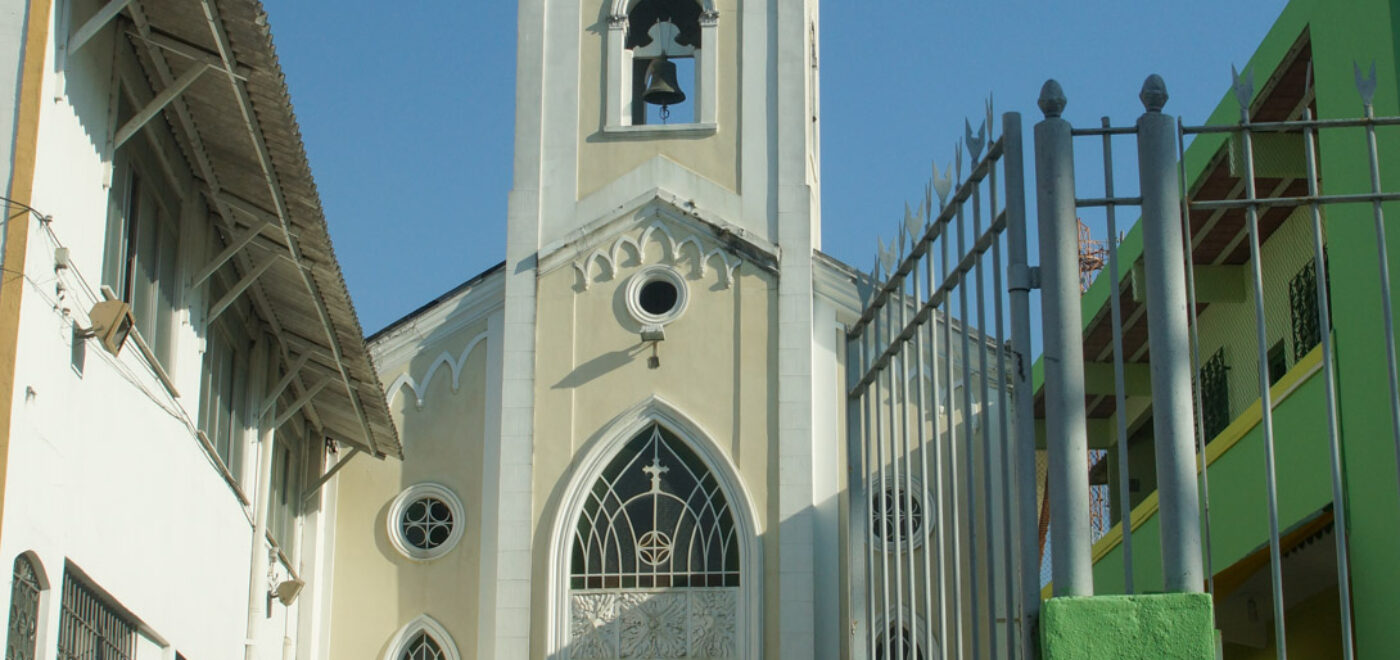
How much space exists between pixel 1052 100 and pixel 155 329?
23.1 ft

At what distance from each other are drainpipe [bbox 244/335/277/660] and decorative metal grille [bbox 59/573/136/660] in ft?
11.8

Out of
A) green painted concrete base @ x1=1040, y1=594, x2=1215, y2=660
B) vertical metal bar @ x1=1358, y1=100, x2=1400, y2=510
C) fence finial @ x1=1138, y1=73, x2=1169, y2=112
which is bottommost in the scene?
green painted concrete base @ x1=1040, y1=594, x2=1215, y2=660

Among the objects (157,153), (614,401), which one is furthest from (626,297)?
(157,153)

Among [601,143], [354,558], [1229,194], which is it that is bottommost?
[354,558]

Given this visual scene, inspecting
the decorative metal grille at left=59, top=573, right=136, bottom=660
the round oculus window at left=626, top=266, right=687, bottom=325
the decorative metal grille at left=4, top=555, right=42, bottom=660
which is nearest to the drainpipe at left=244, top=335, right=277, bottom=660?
the decorative metal grille at left=59, top=573, right=136, bottom=660

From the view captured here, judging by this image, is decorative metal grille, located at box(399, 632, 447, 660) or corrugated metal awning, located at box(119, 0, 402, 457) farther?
decorative metal grille, located at box(399, 632, 447, 660)

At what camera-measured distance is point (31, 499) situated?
29.8 ft

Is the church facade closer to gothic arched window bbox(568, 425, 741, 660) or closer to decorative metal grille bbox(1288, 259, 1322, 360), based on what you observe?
gothic arched window bbox(568, 425, 741, 660)

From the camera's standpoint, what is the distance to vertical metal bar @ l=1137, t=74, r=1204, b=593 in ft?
22.0

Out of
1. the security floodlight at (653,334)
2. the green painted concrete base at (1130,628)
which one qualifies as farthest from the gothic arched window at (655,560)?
the green painted concrete base at (1130,628)

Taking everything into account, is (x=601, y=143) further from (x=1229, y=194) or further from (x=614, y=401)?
(x=1229, y=194)

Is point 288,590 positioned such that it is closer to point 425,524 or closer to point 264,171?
point 425,524

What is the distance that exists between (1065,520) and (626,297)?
12.5 meters

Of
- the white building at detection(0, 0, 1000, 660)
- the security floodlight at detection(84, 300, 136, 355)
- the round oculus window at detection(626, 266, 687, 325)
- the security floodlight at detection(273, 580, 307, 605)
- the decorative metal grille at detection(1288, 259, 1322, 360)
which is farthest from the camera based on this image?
the round oculus window at detection(626, 266, 687, 325)
